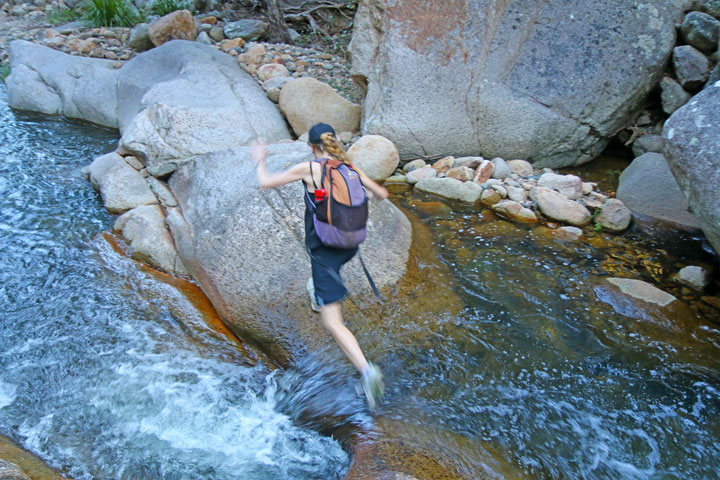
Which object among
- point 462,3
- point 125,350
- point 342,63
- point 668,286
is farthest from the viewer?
point 342,63

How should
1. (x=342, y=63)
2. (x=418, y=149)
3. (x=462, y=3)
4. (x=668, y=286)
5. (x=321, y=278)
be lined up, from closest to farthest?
(x=321, y=278) < (x=668, y=286) < (x=462, y=3) < (x=418, y=149) < (x=342, y=63)

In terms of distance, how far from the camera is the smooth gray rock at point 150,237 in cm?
431

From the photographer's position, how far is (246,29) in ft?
30.7

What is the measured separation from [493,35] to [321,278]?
15.2 ft

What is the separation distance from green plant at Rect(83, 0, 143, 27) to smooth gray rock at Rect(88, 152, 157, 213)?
6.76m

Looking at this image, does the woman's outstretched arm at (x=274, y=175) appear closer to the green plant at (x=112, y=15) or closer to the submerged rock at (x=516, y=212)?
the submerged rock at (x=516, y=212)

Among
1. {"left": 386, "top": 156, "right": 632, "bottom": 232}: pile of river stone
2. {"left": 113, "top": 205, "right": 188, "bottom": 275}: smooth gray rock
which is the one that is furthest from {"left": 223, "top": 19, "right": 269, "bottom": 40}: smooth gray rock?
{"left": 113, "top": 205, "right": 188, "bottom": 275}: smooth gray rock

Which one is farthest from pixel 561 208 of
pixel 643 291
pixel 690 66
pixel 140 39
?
pixel 140 39

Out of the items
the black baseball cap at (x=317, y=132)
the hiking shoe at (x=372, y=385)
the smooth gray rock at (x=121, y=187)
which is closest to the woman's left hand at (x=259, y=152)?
the black baseball cap at (x=317, y=132)

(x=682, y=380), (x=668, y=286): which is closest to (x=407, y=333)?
(x=682, y=380)

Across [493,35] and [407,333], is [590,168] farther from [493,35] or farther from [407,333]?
[407,333]

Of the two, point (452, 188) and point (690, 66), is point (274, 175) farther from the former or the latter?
point (690, 66)

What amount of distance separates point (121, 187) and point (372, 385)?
3.80 metres

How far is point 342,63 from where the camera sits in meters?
8.72
